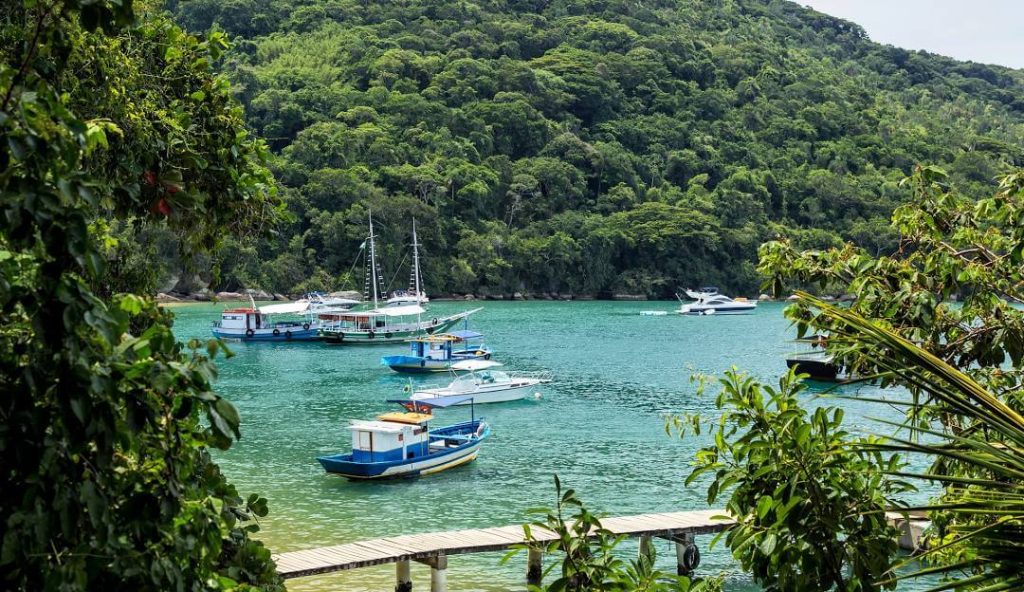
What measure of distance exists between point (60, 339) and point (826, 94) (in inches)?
4591

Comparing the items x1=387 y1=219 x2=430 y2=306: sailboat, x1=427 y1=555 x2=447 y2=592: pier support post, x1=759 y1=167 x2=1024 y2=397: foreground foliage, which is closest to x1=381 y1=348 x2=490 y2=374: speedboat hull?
x1=387 y1=219 x2=430 y2=306: sailboat

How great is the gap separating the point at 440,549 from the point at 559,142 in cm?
8319

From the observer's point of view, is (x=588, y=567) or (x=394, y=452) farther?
(x=394, y=452)

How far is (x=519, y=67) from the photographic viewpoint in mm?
99375

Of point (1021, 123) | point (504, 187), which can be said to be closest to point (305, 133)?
point (504, 187)

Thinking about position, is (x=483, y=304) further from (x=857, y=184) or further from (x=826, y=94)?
(x=826, y=94)

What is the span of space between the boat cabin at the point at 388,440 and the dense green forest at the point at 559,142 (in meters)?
44.0

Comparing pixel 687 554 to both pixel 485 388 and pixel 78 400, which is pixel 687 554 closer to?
pixel 78 400

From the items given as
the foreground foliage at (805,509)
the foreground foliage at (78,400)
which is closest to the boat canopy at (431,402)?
the foreground foliage at (805,509)

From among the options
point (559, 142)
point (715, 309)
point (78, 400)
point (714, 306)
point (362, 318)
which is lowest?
point (715, 309)

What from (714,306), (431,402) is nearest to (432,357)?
(431,402)

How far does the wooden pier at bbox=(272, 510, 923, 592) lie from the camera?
1099 cm

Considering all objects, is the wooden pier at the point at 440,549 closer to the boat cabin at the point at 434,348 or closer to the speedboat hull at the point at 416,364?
the speedboat hull at the point at 416,364

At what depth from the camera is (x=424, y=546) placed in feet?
38.1
